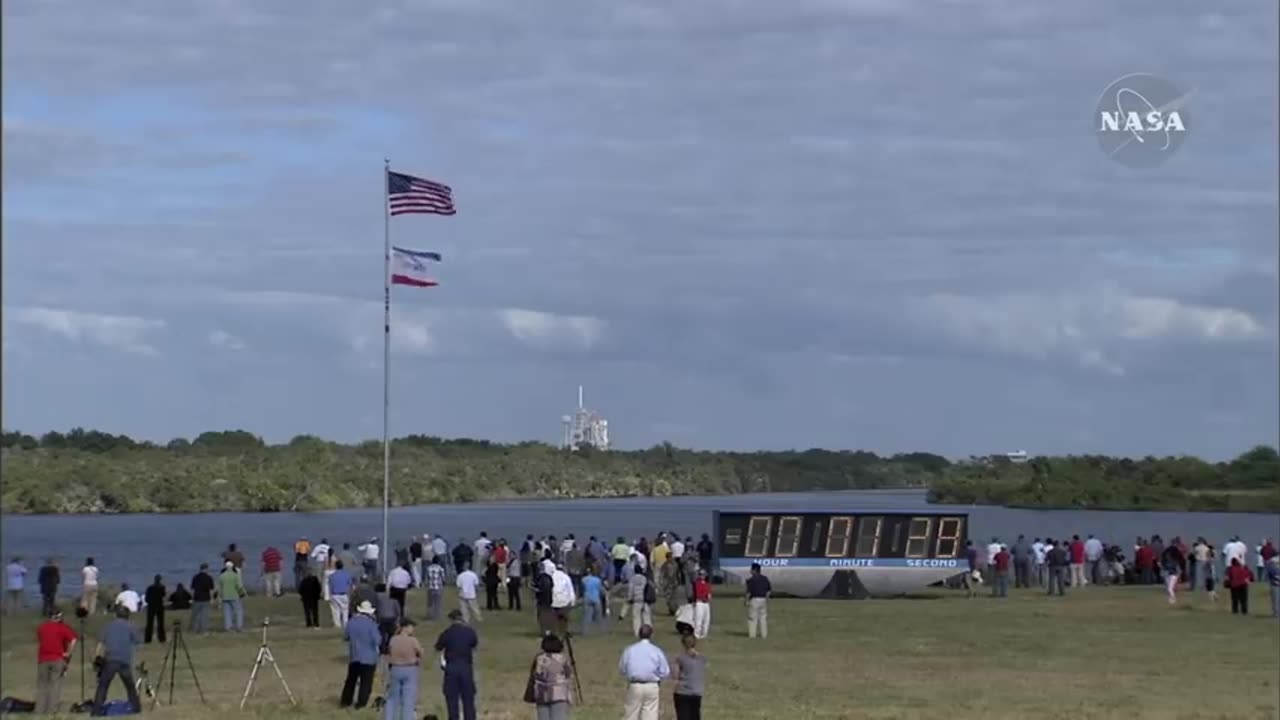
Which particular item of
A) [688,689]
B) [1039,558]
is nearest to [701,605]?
[688,689]

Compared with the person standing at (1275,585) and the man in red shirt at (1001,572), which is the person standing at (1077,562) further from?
the person standing at (1275,585)

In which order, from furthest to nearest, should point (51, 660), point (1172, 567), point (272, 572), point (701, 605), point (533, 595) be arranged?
1. point (272, 572)
2. point (1172, 567)
3. point (533, 595)
4. point (701, 605)
5. point (51, 660)

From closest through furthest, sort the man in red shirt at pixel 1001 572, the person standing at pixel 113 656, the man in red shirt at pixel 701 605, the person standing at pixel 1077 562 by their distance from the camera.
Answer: the person standing at pixel 113 656 < the man in red shirt at pixel 701 605 < the man in red shirt at pixel 1001 572 < the person standing at pixel 1077 562

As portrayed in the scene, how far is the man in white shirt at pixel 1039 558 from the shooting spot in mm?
50688

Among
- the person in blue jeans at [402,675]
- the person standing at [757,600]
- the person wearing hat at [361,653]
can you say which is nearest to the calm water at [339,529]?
the person standing at [757,600]

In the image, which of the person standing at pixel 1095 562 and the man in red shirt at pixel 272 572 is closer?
the man in red shirt at pixel 272 572

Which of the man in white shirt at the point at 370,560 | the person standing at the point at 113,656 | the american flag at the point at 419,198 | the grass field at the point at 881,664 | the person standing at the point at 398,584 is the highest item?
the american flag at the point at 419,198

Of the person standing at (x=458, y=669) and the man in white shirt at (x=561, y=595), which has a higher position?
the man in white shirt at (x=561, y=595)

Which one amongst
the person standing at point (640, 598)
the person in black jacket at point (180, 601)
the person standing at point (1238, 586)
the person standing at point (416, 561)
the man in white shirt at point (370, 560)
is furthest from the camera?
the person standing at point (416, 561)

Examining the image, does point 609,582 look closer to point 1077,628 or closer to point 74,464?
point 1077,628

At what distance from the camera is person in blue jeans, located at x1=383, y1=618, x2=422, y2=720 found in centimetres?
2188

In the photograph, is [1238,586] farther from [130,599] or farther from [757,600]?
[130,599]

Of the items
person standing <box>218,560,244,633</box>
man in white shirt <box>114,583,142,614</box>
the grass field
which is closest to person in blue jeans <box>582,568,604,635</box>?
the grass field

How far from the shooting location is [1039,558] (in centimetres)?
5109
